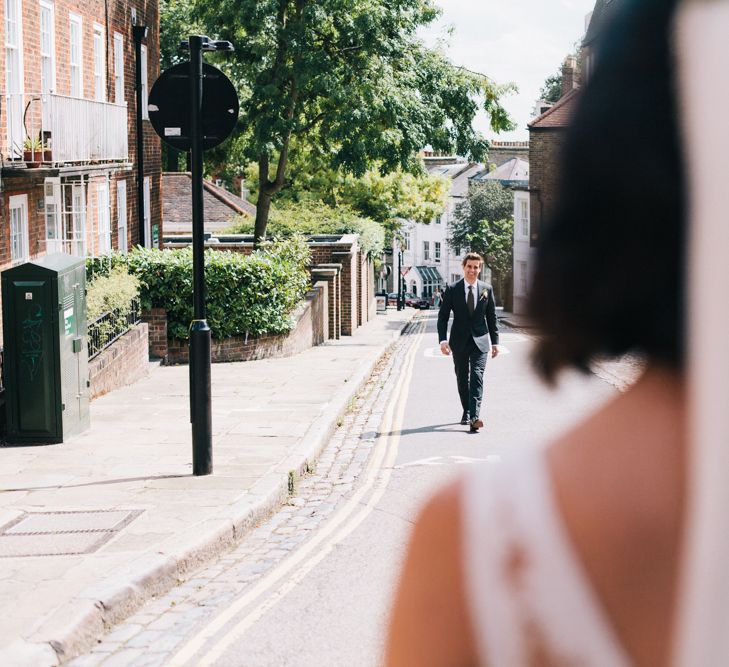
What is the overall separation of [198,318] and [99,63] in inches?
640

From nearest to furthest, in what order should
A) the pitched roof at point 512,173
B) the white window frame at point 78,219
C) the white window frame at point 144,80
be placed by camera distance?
the white window frame at point 78,219
the white window frame at point 144,80
the pitched roof at point 512,173

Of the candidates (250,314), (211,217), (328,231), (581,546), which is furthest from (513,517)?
(211,217)

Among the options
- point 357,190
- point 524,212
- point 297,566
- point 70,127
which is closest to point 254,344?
point 70,127

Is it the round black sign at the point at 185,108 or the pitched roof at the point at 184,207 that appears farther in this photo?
the pitched roof at the point at 184,207

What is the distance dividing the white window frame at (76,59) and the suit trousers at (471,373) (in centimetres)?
1284

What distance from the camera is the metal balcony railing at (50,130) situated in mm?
18047

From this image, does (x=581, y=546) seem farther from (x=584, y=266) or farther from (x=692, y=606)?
(x=584, y=266)

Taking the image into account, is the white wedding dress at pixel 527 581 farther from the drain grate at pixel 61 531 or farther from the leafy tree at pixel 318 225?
the leafy tree at pixel 318 225

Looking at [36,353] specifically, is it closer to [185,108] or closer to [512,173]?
[185,108]

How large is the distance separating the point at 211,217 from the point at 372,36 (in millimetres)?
20890

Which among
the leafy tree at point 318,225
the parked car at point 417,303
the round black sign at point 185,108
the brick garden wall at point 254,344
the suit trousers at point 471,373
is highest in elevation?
the round black sign at point 185,108

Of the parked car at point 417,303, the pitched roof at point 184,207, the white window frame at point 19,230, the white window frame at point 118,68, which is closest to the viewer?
the white window frame at point 19,230

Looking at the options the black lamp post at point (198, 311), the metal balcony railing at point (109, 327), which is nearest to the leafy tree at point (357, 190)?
the metal balcony railing at point (109, 327)

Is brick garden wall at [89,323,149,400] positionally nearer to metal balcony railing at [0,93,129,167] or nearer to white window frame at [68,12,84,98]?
metal balcony railing at [0,93,129,167]
